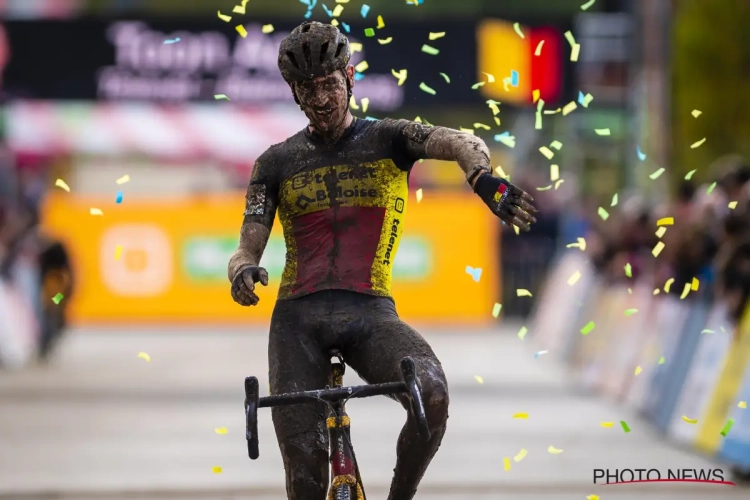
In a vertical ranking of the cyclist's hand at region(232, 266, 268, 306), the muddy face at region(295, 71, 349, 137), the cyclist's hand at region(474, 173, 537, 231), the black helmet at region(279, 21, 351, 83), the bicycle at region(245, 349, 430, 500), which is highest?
the black helmet at region(279, 21, 351, 83)

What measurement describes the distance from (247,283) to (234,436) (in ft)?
26.7

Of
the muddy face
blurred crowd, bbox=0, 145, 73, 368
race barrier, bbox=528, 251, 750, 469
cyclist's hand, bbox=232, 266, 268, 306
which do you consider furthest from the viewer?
blurred crowd, bbox=0, 145, 73, 368

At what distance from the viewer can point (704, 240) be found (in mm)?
13703

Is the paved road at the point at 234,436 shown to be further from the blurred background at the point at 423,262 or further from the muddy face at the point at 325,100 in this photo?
the muddy face at the point at 325,100

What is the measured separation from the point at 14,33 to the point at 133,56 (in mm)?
2037

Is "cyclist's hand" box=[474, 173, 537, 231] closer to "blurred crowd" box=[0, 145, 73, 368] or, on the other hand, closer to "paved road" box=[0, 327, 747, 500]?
"paved road" box=[0, 327, 747, 500]

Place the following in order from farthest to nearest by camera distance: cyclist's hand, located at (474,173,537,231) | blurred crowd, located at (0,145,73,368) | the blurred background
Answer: blurred crowd, located at (0,145,73,368), the blurred background, cyclist's hand, located at (474,173,537,231)

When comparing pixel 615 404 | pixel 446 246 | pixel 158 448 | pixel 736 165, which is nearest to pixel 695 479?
pixel 736 165

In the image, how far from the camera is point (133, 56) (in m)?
23.8

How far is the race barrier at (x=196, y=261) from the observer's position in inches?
1161

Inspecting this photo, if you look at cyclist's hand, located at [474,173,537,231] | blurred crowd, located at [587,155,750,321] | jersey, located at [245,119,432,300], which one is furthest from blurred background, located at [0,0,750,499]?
cyclist's hand, located at [474,173,537,231]

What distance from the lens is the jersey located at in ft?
22.9

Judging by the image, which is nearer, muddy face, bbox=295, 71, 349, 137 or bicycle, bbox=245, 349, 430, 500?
bicycle, bbox=245, 349, 430, 500

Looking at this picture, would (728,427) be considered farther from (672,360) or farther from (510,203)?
(510,203)
